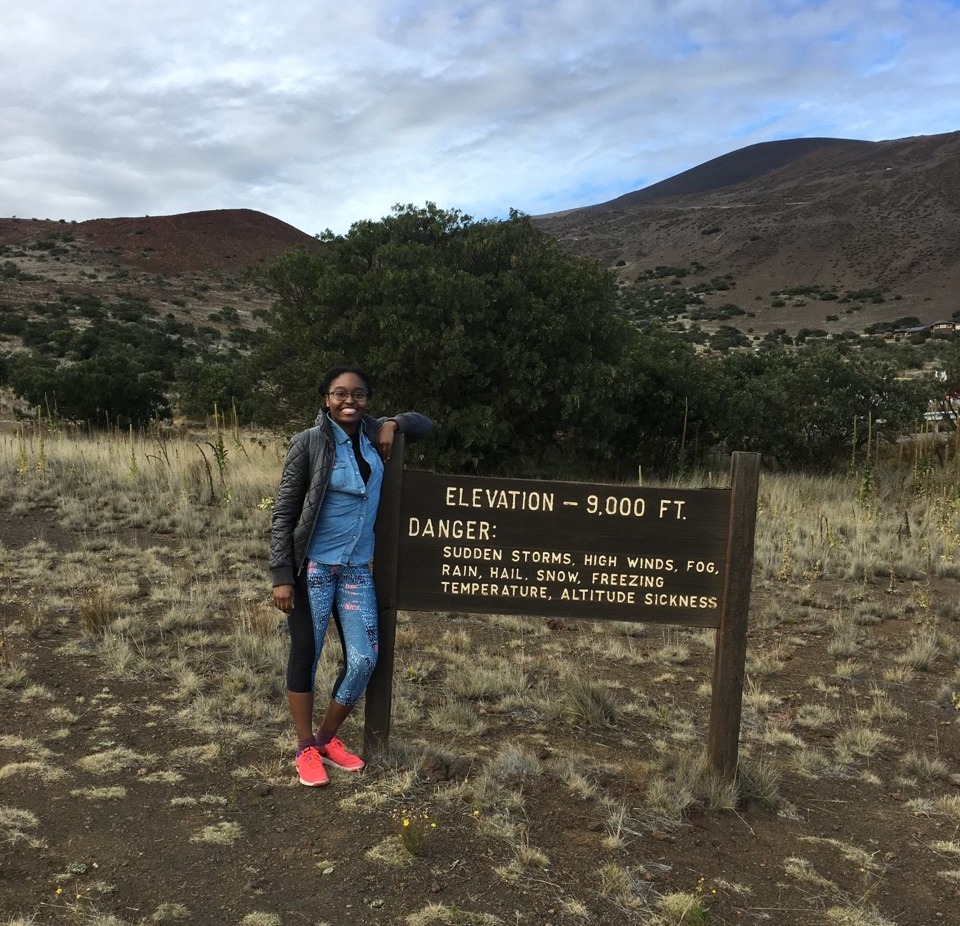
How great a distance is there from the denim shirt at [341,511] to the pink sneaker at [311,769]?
853mm

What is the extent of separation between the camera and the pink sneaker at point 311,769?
3594 mm

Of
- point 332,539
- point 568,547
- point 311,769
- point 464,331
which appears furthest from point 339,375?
point 464,331

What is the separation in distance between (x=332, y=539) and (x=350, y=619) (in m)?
0.37

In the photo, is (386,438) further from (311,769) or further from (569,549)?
(311,769)

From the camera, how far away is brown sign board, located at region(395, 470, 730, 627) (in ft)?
12.0

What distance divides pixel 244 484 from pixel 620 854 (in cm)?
767

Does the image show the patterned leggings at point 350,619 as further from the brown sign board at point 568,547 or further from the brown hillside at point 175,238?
the brown hillside at point 175,238

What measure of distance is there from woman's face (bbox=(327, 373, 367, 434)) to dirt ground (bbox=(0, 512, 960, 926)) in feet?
5.09

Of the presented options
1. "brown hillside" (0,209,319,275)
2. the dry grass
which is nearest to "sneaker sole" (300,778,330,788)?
the dry grass

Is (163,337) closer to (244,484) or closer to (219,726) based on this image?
(244,484)

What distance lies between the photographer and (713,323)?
2041 inches

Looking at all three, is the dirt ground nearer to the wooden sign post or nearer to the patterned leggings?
the patterned leggings

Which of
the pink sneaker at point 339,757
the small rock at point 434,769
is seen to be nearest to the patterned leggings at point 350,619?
the pink sneaker at point 339,757

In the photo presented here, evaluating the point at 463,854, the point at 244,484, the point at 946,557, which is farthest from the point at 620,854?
the point at 244,484
